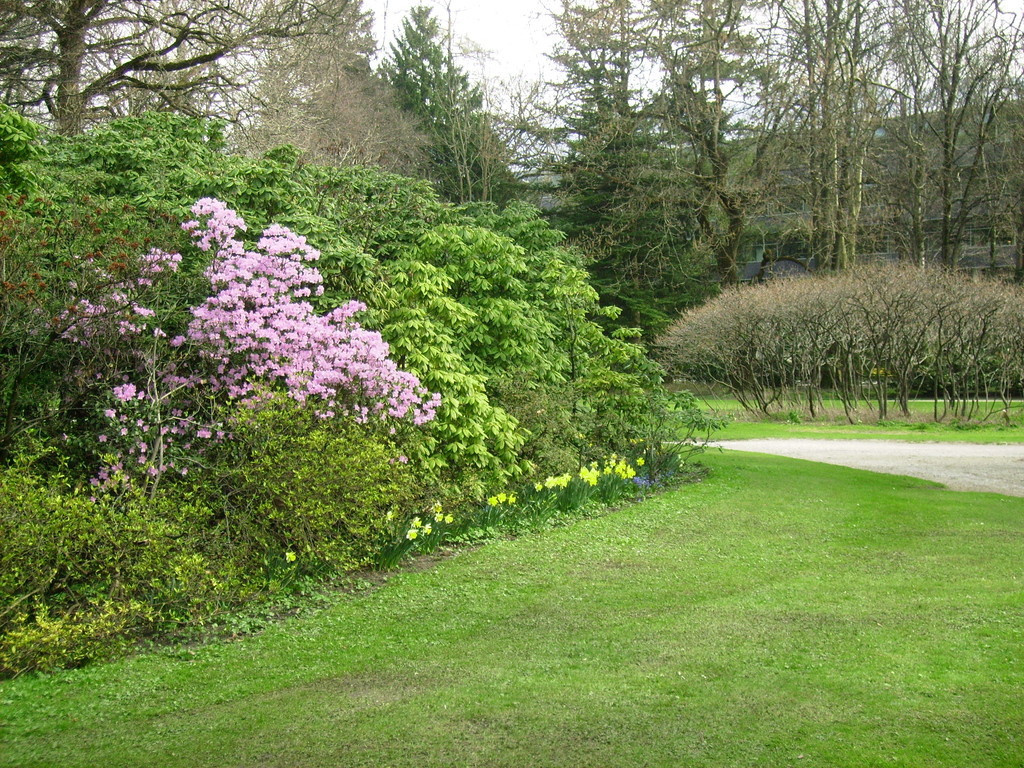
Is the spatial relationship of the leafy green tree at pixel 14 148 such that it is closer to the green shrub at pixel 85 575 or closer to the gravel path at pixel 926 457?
the green shrub at pixel 85 575

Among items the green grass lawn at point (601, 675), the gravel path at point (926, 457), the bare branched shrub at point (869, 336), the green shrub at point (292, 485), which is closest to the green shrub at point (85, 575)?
the green grass lawn at point (601, 675)

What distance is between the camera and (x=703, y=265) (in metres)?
33.1

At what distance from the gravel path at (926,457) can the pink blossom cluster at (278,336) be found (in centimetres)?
726

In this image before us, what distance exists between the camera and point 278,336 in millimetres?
6391

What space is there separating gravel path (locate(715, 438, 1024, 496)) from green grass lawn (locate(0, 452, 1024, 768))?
4037 millimetres

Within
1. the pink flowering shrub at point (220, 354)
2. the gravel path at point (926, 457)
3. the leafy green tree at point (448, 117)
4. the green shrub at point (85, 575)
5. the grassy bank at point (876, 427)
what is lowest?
the grassy bank at point (876, 427)

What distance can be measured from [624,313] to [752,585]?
27.6 metres

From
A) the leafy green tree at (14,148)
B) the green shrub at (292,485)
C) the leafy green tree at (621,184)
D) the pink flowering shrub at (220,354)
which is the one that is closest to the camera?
the green shrub at (292,485)

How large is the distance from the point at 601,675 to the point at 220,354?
11.6 ft

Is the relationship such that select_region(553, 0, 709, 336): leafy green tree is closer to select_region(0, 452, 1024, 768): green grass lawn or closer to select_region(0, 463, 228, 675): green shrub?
select_region(0, 452, 1024, 768): green grass lawn

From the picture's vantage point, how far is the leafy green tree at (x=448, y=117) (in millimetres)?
33500

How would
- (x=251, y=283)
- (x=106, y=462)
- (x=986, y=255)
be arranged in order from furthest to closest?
(x=986, y=255), (x=251, y=283), (x=106, y=462)

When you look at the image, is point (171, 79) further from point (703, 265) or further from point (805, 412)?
point (703, 265)

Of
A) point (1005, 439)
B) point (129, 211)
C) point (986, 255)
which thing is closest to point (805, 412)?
point (1005, 439)
